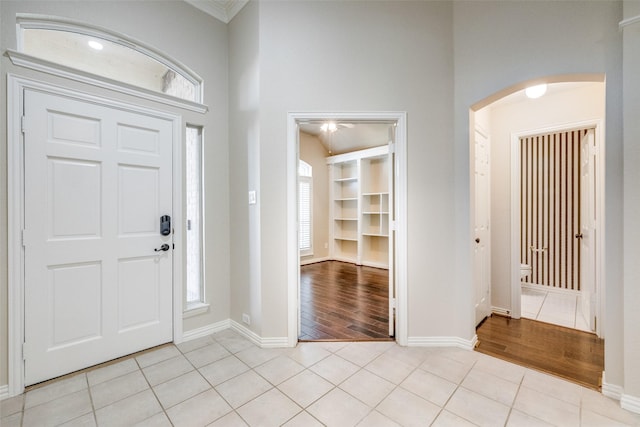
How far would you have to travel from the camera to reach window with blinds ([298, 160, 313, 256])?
6605 mm

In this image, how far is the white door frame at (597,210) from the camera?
274 centimetres

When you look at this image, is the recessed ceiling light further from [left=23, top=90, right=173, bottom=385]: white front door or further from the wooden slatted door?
the wooden slatted door

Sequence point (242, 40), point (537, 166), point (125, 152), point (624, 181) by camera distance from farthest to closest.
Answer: point (537, 166)
point (242, 40)
point (125, 152)
point (624, 181)

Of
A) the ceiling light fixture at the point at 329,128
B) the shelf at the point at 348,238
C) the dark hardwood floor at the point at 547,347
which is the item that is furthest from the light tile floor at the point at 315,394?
the ceiling light fixture at the point at 329,128

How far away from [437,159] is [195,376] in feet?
9.11

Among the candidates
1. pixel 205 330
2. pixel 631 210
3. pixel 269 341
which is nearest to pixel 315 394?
pixel 269 341

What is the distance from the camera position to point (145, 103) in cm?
249

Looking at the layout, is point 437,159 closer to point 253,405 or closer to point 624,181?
point 624,181

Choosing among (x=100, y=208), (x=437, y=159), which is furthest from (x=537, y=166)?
(x=100, y=208)

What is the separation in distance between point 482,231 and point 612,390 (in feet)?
5.37

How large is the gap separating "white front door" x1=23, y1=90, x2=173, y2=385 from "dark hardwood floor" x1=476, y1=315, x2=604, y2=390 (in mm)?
3188

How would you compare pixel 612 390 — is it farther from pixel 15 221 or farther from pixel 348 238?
pixel 348 238

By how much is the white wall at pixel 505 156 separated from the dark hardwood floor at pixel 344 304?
1.46 meters

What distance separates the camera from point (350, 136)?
621cm
